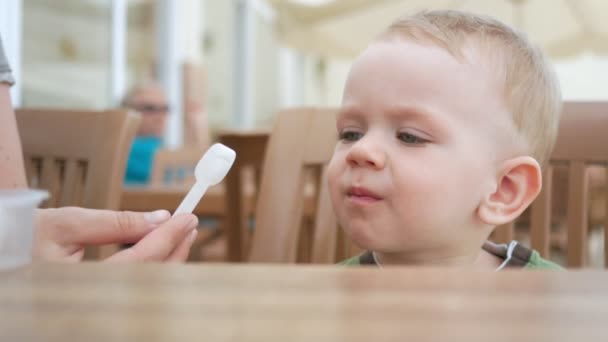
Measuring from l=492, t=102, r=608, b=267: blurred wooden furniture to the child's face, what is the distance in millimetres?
176

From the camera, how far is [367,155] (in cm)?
79

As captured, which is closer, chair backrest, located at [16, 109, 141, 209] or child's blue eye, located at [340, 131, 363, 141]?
child's blue eye, located at [340, 131, 363, 141]

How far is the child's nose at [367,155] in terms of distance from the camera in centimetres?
79

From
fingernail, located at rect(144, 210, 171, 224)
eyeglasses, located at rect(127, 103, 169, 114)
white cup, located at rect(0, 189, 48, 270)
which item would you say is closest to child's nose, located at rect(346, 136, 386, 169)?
fingernail, located at rect(144, 210, 171, 224)

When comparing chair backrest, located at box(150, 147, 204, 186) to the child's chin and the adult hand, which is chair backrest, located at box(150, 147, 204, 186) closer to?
the child's chin

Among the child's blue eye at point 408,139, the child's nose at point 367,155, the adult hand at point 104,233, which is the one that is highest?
the child's blue eye at point 408,139

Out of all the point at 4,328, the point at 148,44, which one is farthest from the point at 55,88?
the point at 4,328

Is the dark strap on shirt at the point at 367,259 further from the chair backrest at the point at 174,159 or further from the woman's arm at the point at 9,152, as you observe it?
the chair backrest at the point at 174,159

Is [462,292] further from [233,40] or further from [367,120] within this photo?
[233,40]

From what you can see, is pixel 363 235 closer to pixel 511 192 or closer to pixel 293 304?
pixel 511 192

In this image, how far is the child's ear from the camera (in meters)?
0.87

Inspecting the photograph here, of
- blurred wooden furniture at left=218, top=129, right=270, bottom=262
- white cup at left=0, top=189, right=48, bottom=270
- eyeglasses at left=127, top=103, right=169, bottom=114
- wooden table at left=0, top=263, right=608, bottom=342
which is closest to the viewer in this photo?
wooden table at left=0, top=263, right=608, bottom=342

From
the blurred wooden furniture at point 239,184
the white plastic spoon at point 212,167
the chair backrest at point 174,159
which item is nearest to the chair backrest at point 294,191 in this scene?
the white plastic spoon at point 212,167

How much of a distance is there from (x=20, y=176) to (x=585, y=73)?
871 centimetres
